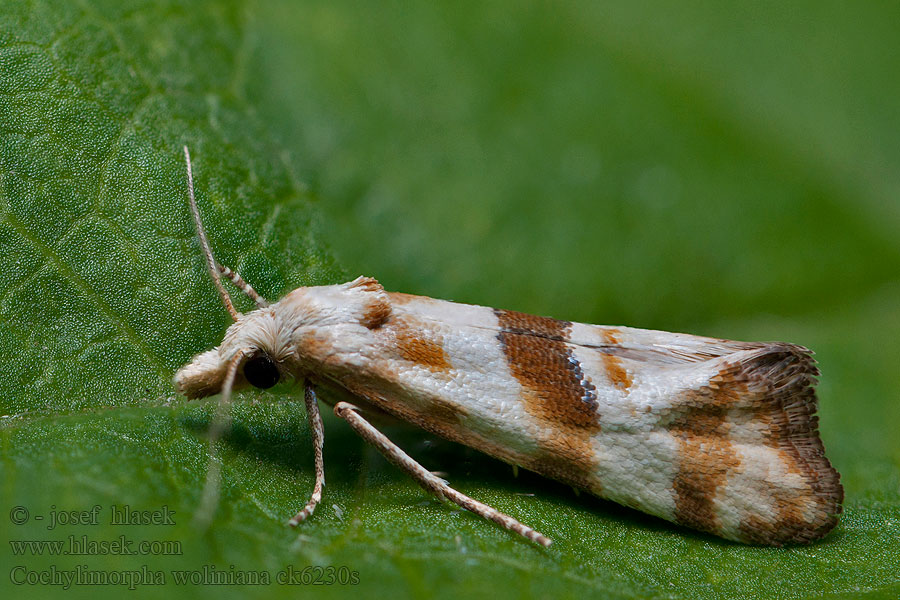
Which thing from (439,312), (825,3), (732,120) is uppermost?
(825,3)

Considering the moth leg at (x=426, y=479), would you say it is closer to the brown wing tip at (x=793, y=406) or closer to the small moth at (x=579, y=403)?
the small moth at (x=579, y=403)

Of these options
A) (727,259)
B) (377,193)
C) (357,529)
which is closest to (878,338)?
(727,259)

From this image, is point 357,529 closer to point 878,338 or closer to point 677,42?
point 878,338

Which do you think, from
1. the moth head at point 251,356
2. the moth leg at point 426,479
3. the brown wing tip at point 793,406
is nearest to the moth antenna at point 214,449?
the moth head at point 251,356

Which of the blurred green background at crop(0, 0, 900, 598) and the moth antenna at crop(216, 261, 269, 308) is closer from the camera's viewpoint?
the blurred green background at crop(0, 0, 900, 598)

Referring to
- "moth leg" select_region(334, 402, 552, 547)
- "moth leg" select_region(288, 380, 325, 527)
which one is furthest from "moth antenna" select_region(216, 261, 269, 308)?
"moth leg" select_region(334, 402, 552, 547)

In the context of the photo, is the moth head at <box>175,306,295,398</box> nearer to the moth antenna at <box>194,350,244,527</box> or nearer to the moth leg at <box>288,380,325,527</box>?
the moth antenna at <box>194,350,244,527</box>
